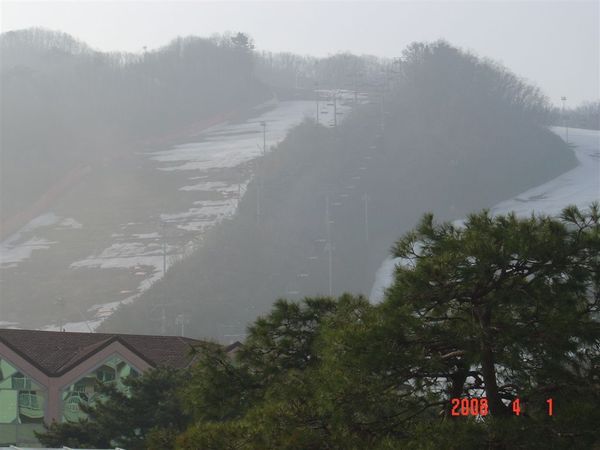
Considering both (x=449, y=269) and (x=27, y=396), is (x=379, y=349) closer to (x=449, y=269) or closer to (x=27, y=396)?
(x=449, y=269)

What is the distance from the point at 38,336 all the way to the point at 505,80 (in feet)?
461

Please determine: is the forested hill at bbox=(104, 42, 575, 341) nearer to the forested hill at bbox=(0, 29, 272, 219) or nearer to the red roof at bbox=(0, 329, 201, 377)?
the forested hill at bbox=(0, 29, 272, 219)

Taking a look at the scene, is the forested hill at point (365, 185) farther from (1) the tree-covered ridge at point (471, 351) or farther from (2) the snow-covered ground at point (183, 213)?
(1) the tree-covered ridge at point (471, 351)

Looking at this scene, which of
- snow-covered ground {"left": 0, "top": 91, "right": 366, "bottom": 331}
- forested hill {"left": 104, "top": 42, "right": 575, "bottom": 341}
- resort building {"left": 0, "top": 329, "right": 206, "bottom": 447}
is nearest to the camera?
resort building {"left": 0, "top": 329, "right": 206, "bottom": 447}

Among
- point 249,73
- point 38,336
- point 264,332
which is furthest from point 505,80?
point 264,332

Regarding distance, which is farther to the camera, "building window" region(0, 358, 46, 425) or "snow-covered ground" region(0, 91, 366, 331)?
"snow-covered ground" region(0, 91, 366, 331)

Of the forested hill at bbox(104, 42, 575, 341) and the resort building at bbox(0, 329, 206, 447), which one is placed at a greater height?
the resort building at bbox(0, 329, 206, 447)

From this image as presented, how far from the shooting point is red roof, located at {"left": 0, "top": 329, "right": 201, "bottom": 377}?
118 feet

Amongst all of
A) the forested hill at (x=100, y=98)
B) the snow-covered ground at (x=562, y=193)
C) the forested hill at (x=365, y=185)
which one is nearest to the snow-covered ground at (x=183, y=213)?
the forested hill at (x=365, y=185)

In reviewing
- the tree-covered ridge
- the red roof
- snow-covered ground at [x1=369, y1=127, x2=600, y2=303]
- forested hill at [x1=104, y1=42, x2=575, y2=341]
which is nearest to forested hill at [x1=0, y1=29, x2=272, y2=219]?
forested hill at [x1=104, y1=42, x2=575, y2=341]

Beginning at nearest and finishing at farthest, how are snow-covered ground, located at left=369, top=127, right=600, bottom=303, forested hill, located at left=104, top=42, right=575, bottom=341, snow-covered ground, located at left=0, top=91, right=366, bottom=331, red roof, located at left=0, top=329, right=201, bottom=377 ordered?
red roof, located at left=0, top=329, right=201, bottom=377 → forested hill, located at left=104, top=42, right=575, bottom=341 → snow-covered ground, located at left=0, top=91, right=366, bottom=331 → snow-covered ground, located at left=369, top=127, right=600, bottom=303

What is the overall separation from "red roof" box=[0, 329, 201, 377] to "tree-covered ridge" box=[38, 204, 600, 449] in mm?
21170

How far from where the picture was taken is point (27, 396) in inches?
1417

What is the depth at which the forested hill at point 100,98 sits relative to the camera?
489 feet
